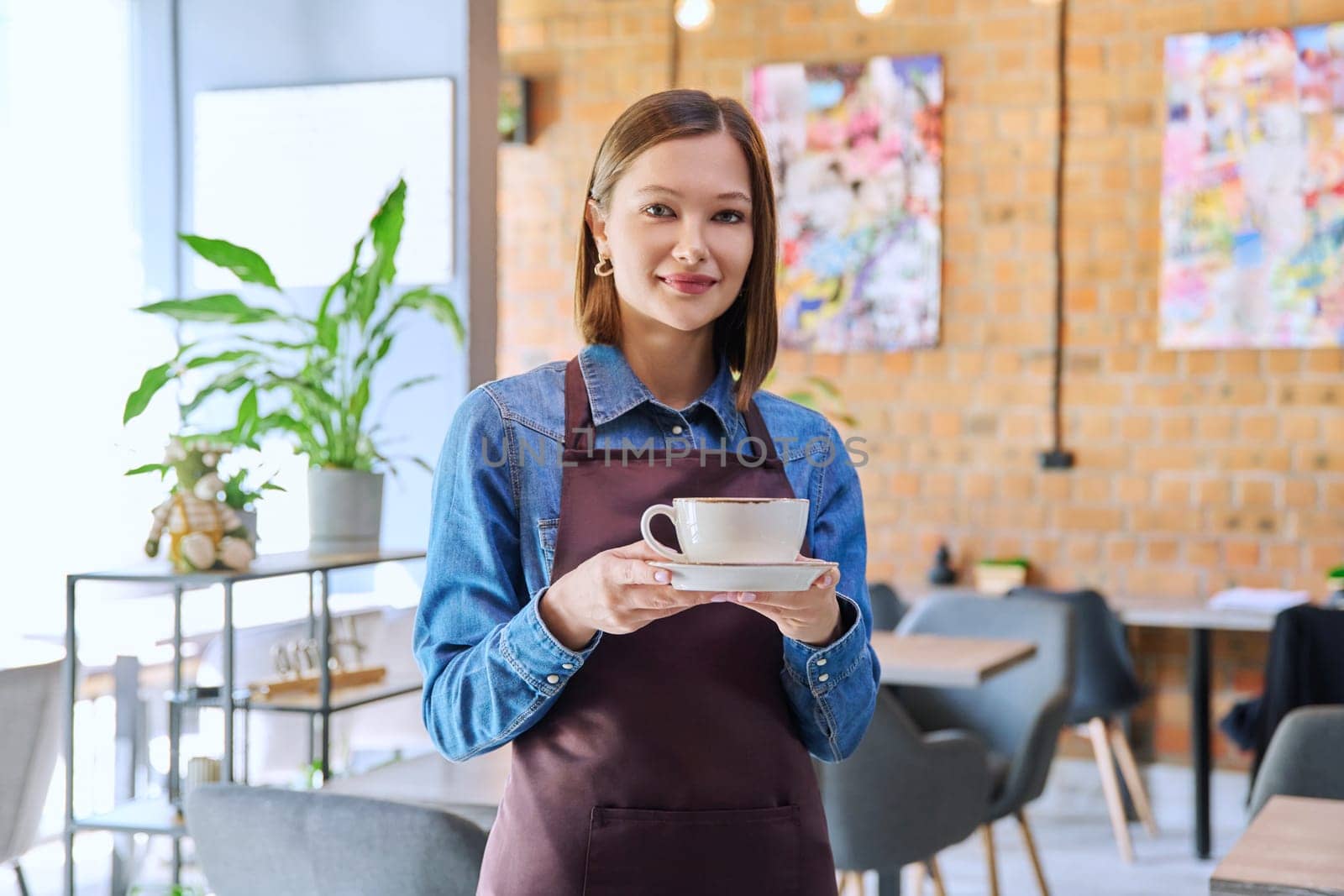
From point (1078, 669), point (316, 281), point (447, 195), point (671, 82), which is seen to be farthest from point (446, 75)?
point (1078, 669)

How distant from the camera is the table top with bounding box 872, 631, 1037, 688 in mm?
3061

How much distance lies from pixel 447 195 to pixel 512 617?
2601 millimetres

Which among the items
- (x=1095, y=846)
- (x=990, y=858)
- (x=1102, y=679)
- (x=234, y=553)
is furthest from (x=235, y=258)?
(x=1095, y=846)

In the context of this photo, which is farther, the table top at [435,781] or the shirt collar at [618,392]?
the table top at [435,781]

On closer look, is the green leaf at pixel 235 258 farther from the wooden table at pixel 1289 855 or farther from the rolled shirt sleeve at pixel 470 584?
the wooden table at pixel 1289 855

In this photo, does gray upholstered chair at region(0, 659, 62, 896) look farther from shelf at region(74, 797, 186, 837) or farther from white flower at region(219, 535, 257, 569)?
white flower at region(219, 535, 257, 569)

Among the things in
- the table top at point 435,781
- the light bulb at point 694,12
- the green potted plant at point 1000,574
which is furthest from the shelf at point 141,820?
the light bulb at point 694,12

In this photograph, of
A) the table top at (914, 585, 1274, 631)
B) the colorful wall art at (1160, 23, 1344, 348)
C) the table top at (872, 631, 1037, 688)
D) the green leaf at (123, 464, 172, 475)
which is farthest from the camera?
the colorful wall art at (1160, 23, 1344, 348)

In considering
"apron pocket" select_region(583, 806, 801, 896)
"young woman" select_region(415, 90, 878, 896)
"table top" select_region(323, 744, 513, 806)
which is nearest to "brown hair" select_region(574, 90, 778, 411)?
"young woman" select_region(415, 90, 878, 896)

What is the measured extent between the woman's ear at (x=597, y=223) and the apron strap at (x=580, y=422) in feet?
0.32

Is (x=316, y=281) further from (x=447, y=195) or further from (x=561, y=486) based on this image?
(x=561, y=486)

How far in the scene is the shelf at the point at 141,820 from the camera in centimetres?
232

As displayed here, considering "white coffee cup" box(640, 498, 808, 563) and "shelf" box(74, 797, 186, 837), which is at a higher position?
"white coffee cup" box(640, 498, 808, 563)

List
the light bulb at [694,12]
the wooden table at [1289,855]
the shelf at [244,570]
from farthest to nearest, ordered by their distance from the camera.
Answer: the light bulb at [694,12]
the shelf at [244,570]
the wooden table at [1289,855]
